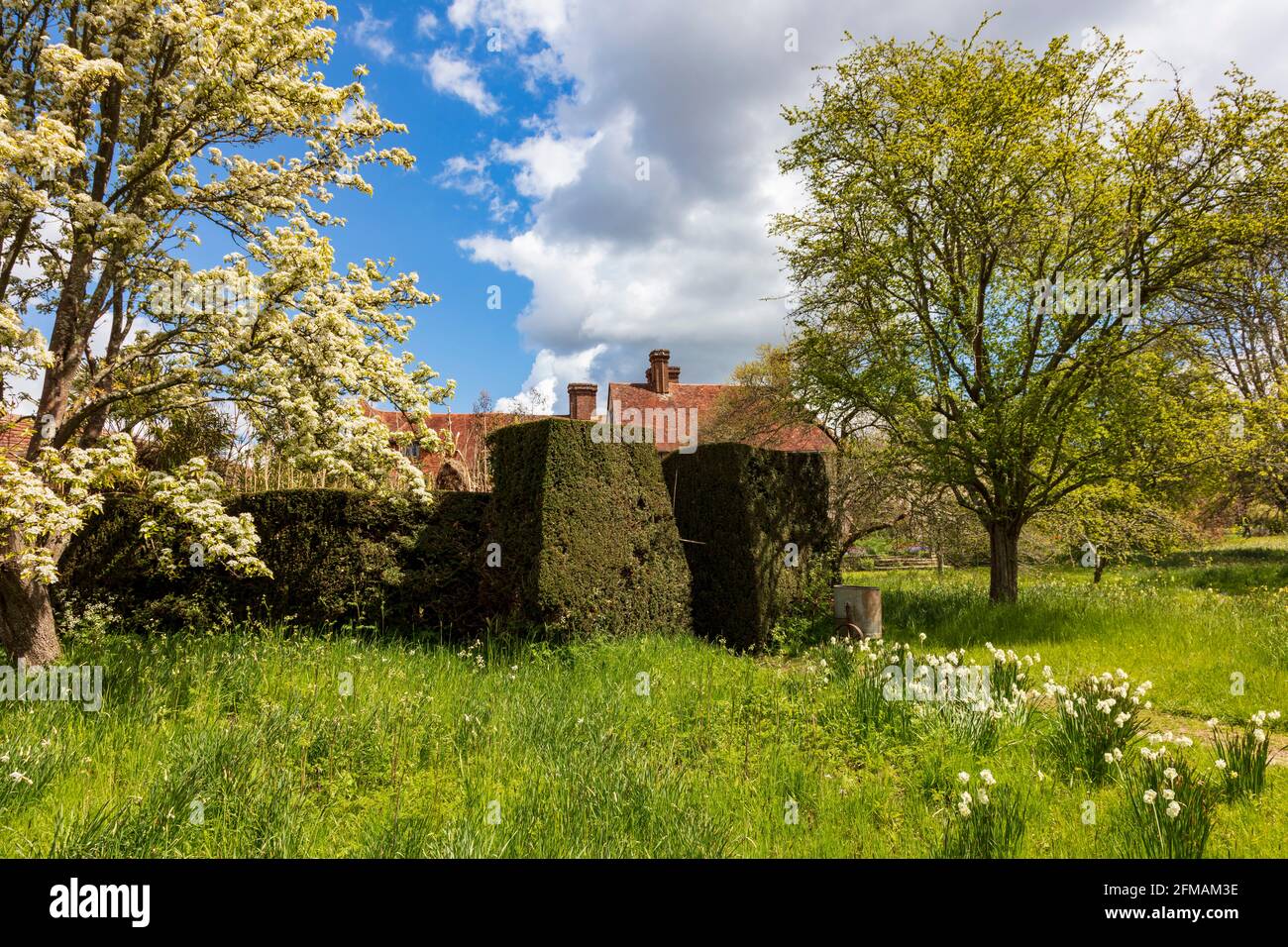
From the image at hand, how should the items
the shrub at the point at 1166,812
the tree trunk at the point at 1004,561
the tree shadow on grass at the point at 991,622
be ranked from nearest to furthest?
the shrub at the point at 1166,812 < the tree shadow on grass at the point at 991,622 < the tree trunk at the point at 1004,561

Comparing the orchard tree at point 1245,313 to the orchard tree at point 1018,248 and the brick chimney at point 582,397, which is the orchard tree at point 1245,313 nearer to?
the orchard tree at point 1018,248

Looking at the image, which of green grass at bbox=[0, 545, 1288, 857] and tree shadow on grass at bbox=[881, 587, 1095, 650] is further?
tree shadow on grass at bbox=[881, 587, 1095, 650]

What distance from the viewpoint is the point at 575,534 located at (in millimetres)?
7660

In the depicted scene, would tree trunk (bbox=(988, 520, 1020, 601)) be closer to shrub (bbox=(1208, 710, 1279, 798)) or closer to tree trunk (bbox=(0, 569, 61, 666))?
shrub (bbox=(1208, 710, 1279, 798))

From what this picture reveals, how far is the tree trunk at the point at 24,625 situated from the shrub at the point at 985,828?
8018mm

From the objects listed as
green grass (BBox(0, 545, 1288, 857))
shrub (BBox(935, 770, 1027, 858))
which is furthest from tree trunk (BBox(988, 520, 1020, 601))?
shrub (BBox(935, 770, 1027, 858))

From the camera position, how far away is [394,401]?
6.38 m

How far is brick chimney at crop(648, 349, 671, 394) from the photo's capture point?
3656 centimetres

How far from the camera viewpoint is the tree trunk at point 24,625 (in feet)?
20.1

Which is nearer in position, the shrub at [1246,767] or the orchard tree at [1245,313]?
the shrub at [1246,767]

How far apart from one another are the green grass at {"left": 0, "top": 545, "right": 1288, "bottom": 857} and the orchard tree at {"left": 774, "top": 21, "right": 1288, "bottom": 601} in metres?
3.84

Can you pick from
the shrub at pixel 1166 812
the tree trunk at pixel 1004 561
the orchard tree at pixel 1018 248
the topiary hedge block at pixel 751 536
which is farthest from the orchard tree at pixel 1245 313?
the shrub at pixel 1166 812
